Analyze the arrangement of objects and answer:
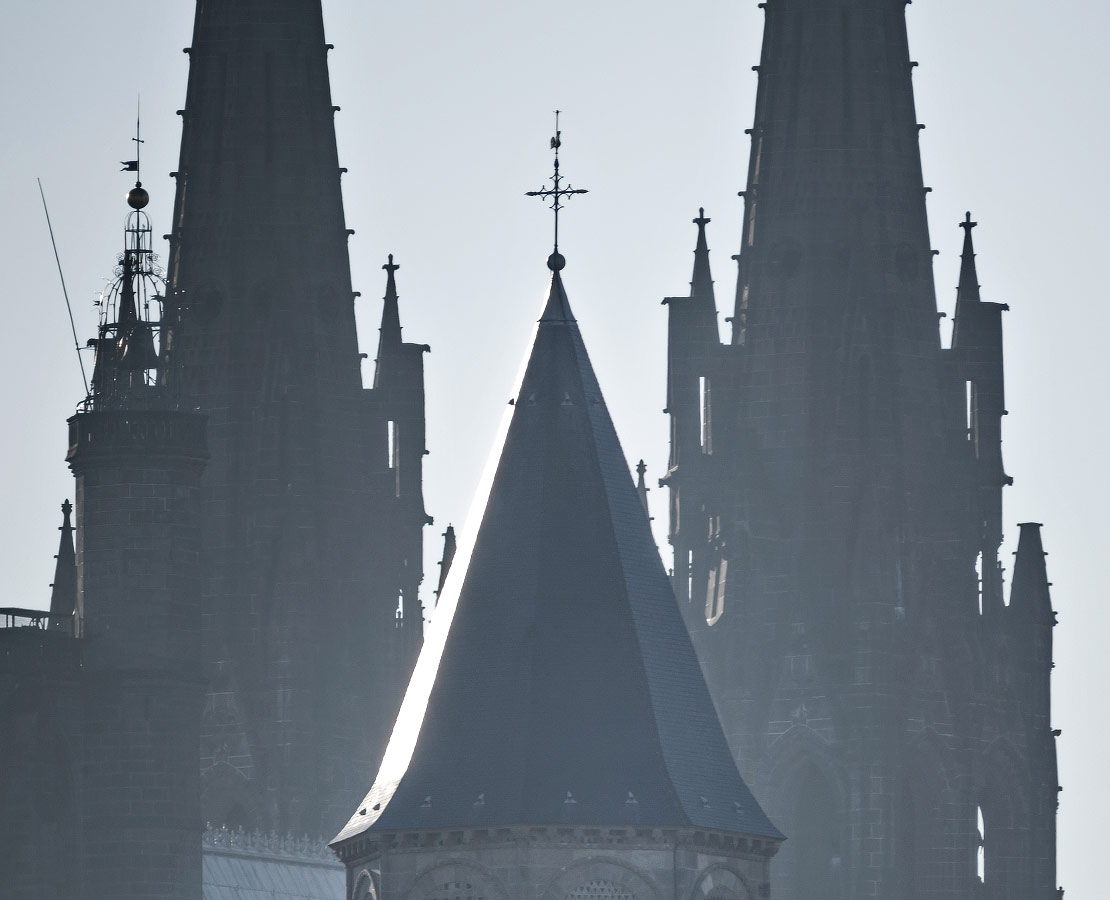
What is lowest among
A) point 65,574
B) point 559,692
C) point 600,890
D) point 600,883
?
point 600,890

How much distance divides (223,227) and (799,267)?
16519mm

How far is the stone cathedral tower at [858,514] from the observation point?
16475 cm

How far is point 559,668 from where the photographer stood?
4363 inches

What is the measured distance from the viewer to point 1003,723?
6575 inches

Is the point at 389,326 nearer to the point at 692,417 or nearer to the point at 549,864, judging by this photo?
the point at 692,417

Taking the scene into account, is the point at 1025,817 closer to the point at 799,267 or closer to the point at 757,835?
the point at 799,267

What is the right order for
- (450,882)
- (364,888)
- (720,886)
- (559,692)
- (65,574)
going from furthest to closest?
(65,574) < (559,692) < (364,888) < (720,886) < (450,882)

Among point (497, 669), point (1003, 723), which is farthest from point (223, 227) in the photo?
point (497, 669)

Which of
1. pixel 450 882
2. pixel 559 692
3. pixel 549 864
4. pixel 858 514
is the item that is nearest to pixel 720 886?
pixel 549 864

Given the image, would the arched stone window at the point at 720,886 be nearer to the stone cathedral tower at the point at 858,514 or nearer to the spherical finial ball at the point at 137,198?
the spherical finial ball at the point at 137,198

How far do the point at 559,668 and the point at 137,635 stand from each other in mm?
35973

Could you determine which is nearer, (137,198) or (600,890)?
(600,890)

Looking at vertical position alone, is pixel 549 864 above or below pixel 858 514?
below

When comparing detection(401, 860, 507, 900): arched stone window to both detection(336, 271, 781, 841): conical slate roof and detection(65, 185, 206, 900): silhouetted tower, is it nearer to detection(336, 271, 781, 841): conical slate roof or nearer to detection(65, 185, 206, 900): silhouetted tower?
detection(336, 271, 781, 841): conical slate roof
